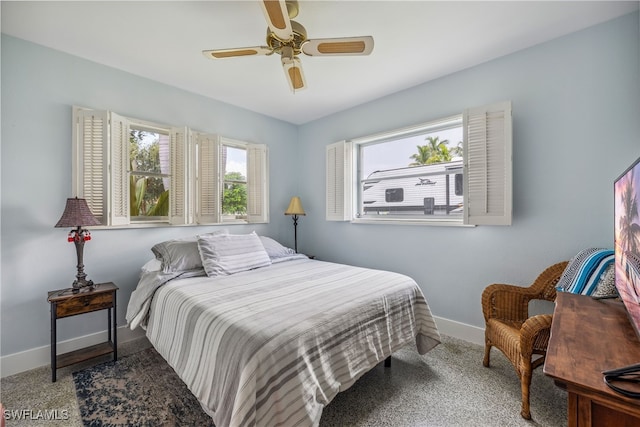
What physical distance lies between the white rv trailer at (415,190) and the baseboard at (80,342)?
1.18 metres

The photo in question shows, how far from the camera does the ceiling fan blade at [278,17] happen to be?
1370 millimetres

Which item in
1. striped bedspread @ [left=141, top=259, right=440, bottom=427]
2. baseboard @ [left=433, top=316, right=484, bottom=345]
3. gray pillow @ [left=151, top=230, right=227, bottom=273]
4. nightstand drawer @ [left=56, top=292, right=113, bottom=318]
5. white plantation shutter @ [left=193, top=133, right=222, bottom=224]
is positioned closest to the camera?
striped bedspread @ [left=141, top=259, right=440, bottom=427]

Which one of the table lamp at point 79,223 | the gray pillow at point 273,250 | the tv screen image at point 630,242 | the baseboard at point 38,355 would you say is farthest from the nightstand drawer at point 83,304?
the tv screen image at point 630,242

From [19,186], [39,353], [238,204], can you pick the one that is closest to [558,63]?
[238,204]

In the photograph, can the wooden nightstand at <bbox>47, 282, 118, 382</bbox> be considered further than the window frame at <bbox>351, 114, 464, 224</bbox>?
No

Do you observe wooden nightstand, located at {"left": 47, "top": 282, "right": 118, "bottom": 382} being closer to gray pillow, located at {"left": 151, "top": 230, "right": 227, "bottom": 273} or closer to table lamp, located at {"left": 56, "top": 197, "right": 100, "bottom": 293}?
table lamp, located at {"left": 56, "top": 197, "right": 100, "bottom": 293}

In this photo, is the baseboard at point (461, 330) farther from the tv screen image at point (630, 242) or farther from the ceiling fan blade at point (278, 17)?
the ceiling fan blade at point (278, 17)

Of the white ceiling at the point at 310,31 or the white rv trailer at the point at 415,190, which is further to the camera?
the white rv trailer at the point at 415,190

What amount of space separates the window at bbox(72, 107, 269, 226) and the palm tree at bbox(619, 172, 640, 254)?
131 inches

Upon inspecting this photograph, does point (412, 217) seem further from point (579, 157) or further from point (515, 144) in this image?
point (579, 157)

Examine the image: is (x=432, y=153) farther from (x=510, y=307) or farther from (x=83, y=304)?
(x=83, y=304)

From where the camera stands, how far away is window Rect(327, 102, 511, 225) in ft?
7.84

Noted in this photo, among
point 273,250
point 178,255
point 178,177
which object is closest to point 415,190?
point 273,250

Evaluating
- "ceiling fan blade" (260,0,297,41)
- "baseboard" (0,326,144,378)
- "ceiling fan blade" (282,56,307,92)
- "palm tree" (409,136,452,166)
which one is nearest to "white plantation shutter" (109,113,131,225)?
"baseboard" (0,326,144,378)
